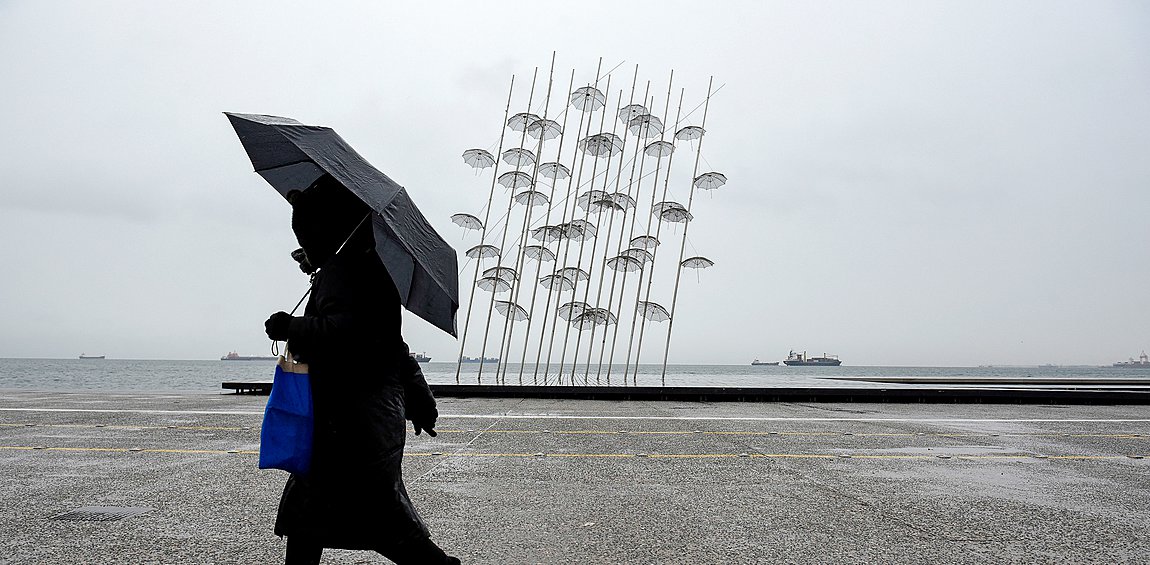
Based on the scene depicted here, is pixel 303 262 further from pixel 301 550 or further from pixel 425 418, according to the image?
pixel 301 550

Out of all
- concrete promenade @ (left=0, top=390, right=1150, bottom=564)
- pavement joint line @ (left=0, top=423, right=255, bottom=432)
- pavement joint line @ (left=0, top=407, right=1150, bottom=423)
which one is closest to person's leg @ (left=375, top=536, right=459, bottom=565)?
concrete promenade @ (left=0, top=390, right=1150, bottom=564)

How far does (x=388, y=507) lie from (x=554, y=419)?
8273 mm

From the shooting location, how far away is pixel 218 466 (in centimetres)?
623

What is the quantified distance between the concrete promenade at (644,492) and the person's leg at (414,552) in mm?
988

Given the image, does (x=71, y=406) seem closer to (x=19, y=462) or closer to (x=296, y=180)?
(x=19, y=462)

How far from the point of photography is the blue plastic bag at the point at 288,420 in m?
2.37

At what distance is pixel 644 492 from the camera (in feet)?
17.2

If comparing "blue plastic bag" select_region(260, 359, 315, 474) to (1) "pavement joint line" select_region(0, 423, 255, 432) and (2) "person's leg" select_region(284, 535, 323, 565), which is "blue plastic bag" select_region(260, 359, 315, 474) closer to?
(2) "person's leg" select_region(284, 535, 323, 565)

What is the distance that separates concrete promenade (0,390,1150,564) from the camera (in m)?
3.76

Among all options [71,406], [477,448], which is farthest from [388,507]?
[71,406]

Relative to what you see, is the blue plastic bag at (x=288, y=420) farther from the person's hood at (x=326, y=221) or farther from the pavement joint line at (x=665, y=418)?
the pavement joint line at (x=665, y=418)

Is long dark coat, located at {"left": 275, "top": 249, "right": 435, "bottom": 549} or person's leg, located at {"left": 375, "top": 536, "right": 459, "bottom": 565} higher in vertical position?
long dark coat, located at {"left": 275, "top": 249, "right": 435, "bottom": 549}

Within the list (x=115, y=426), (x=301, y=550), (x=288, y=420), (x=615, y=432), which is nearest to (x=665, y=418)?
(x=615, y=432)

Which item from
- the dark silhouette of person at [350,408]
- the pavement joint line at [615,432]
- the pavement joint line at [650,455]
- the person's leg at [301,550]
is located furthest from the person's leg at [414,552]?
the pavement joint line at [615,432]
